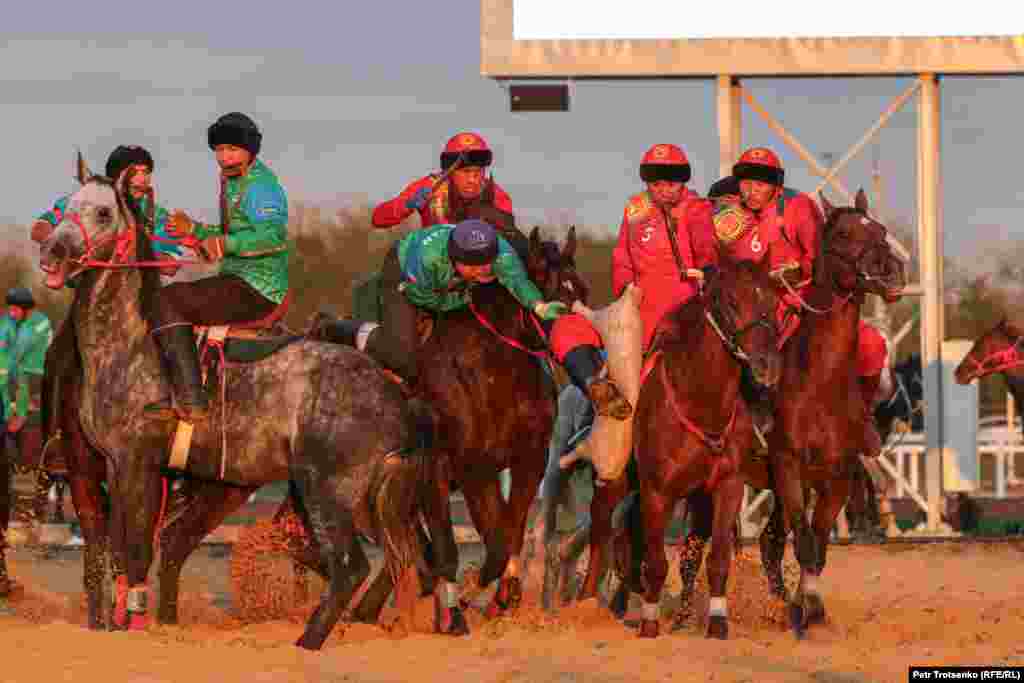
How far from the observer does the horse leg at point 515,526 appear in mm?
12000

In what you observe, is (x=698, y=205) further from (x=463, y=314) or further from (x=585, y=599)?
(x=585, y=599)

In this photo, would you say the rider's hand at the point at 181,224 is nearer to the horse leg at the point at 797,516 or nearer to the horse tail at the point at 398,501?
the horse tail at the point at 398,501

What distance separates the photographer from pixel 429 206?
13.1 m

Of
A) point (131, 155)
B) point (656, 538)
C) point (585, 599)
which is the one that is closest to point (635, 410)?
point (656, 538)

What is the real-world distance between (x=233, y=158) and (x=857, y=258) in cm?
339

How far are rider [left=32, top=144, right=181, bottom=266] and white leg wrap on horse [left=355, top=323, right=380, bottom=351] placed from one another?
105 cm

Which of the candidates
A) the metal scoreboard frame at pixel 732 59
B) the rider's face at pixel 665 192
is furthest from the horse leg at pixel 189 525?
the metal scoreboard frame at pixel 732 59

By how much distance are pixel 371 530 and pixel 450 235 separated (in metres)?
1.66

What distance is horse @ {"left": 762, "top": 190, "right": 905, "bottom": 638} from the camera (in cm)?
1193

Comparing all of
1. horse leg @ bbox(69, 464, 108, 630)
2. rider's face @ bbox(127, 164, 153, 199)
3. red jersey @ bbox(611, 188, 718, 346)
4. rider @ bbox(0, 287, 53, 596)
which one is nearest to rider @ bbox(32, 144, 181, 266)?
rider's face @ bbox(127, 164, 153, 199)

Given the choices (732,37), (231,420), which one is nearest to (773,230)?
(231,420)

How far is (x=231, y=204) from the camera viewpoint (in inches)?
454

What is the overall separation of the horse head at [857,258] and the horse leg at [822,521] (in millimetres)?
1066

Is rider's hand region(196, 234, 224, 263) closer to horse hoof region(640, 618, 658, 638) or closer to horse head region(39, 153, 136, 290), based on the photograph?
horse head region(39, 153, 136, 290)
